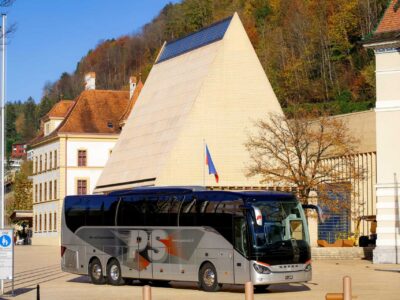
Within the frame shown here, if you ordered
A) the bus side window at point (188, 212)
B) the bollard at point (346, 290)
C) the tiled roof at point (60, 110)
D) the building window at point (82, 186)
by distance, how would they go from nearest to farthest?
the bollard at point (346, 290) < the bus side window at point (188, 212) < the building window at point (82, 186) < the tiled roof at point (60, 110)

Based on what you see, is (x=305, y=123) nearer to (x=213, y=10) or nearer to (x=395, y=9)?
(x=395, y=9)

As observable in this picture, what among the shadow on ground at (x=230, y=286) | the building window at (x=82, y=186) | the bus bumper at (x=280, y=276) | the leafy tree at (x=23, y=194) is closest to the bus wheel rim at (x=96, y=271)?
the shadow on ground at (x=230, y=286)

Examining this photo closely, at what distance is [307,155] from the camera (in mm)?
52250

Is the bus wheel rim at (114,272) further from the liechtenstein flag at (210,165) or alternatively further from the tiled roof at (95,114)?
the tiled roof at (95,114)

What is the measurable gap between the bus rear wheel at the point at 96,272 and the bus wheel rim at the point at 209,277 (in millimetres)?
5413

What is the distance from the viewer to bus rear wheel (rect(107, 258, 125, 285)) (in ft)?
108

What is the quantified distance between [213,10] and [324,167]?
10226cm

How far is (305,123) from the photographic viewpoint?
53.2m

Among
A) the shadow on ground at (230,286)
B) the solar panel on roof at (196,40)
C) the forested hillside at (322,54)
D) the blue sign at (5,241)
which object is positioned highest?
the forested hillside at (322,54)

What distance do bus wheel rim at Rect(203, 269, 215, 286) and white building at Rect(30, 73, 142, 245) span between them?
63.2 metres

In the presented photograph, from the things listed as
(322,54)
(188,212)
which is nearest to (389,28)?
(188,212)

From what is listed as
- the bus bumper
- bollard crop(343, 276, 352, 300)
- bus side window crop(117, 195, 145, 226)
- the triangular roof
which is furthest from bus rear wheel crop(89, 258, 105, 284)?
bollard crop(343, 276, 352, 300)

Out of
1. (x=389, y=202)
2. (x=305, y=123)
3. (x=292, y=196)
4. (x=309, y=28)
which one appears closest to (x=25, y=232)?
(x=309, y=28)

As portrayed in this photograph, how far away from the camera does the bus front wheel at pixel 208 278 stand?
29.1 meters
